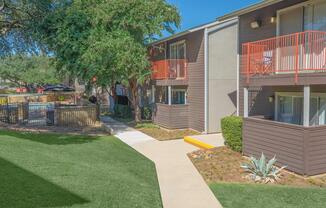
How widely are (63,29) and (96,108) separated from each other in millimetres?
5892

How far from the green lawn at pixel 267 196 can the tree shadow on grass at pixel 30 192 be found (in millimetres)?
3089

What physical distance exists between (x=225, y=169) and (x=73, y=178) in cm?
439

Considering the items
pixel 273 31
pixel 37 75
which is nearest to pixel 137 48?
pixel 273 31

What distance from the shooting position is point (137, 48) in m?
15.3

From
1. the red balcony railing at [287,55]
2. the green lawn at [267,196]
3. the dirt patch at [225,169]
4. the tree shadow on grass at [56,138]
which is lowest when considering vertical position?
the green lawn at [267,196]

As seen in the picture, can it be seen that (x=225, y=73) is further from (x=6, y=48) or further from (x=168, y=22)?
(x=6, y=48)

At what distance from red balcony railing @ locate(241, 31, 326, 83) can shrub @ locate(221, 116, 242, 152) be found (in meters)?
1.69

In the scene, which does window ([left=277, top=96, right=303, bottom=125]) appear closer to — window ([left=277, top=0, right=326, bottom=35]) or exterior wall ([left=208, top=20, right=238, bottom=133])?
window ([left=277, top=0, right=326, bottom=35])

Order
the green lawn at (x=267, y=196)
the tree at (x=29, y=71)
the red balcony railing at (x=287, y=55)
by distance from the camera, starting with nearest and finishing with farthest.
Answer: the green lawn at (x=267, y=196), the red balcony railing at (x=287, y=55), the tree at (x=29, y=71)

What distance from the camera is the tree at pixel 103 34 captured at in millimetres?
14422

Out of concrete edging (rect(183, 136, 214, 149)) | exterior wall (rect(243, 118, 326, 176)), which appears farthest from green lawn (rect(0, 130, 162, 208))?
exterior wall (rect(243, 118, 326, 176))

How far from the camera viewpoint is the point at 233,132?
35.8 ft

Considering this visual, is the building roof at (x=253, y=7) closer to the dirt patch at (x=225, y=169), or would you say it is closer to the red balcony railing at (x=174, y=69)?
the red balcony railing at (x=174, y=69)

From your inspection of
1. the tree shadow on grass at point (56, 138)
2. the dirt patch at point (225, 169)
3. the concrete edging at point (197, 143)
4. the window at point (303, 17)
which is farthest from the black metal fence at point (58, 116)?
the window at point (303, 17)
